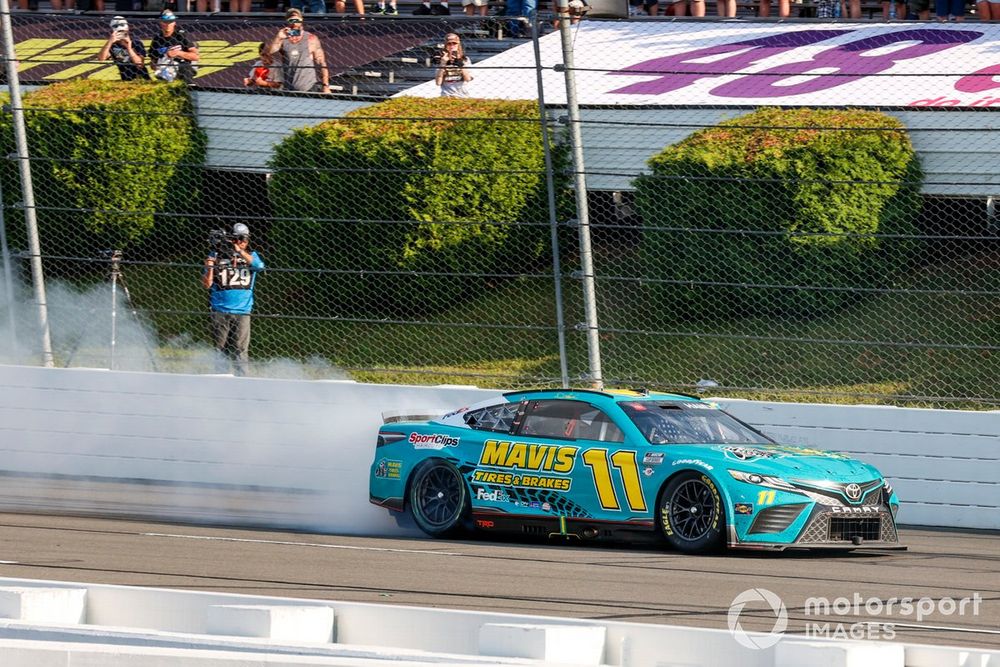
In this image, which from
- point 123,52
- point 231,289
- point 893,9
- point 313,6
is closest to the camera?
point 231,289

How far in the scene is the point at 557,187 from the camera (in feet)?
42.9

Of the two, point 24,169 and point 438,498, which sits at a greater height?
point 24,169

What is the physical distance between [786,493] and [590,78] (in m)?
8.17

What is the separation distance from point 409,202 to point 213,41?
4352 mm

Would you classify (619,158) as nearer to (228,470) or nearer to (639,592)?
(228,470)

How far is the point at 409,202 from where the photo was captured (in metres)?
15.2

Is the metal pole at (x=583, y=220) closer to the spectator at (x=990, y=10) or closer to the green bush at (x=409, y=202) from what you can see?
the green bush at (x=409, y=202)

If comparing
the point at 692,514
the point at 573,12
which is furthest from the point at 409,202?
the point at 692,514

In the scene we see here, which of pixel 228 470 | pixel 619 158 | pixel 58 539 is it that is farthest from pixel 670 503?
pixel 619 158

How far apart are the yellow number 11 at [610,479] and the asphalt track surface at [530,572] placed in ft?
1.00

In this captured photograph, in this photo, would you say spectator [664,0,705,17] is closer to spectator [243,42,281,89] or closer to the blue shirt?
spectator [243,42,281,89]

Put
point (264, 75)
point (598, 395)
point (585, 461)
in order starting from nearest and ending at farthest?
point (585, 461) → point (598, 395) → point (264, 75)

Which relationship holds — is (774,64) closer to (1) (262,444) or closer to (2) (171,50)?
(2) (171,50)

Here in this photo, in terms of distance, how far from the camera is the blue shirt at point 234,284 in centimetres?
1400
